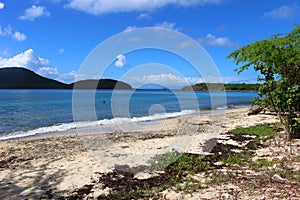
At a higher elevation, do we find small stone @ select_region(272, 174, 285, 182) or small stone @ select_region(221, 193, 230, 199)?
small stone @ select_region(272, 174, 285, 182)

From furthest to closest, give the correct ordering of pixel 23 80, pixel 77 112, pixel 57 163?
pixel 23 80 → pixel 77 112 → pixel 57 163

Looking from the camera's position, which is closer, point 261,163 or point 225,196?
point 225,196

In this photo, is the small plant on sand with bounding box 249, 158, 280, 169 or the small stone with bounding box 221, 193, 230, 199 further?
the small plant on sand with bounding box 249, 158, 280, 169

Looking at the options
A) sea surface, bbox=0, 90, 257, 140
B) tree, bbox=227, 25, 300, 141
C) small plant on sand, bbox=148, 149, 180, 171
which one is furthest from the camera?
sea surface, bbox=0, 90, 257, 140

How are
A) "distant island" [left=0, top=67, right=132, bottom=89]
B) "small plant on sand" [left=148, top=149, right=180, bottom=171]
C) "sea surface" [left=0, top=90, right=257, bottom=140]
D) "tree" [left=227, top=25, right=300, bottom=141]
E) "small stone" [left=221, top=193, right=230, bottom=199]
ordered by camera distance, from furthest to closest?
1. "distant island" [left=0, top=67, right=132, bottom=89]
2. "sea surface" [left=0, top=90, right=257, bottom=140]
3. "tree" [left=227, top=25, right=300, bottom=141]
4. "small plant on sand" [left=148, top=149, right=180, bottom=171]
5. "small stone" [left=221, top=193, right=230, bottom=199]

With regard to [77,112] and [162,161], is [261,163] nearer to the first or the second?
[162,161]

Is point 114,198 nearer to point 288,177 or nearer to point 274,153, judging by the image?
point 288,177

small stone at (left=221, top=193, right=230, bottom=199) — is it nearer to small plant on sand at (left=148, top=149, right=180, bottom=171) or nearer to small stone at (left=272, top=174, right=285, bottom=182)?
small stone at (left=272, top=174, right=285, bottom=182)

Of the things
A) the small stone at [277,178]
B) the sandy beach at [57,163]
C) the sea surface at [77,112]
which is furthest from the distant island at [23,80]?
the small stone at [277,178]

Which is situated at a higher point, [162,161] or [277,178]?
[277,178]

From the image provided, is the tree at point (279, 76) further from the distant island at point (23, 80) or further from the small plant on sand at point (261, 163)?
the distant island at point (23, 80)

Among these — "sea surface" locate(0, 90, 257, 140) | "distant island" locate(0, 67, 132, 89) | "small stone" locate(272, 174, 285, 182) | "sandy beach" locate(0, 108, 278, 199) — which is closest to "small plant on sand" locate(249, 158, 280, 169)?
"small stone" locate(272, 174, 285, 182)

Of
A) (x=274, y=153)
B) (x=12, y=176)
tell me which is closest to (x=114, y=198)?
(x=12, y=176)

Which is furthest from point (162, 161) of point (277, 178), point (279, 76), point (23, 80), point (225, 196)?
point (23, 80)
